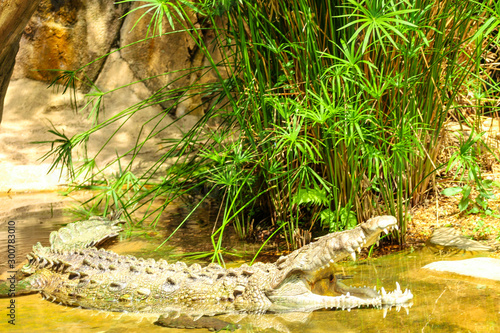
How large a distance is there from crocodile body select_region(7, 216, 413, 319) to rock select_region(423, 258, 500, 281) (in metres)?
0.57

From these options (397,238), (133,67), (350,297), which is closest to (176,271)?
(350,297)

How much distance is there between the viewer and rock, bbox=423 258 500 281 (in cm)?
296

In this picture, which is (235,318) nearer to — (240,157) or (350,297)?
(350,297)

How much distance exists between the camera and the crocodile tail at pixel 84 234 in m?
3.98

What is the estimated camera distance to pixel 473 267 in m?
3.06

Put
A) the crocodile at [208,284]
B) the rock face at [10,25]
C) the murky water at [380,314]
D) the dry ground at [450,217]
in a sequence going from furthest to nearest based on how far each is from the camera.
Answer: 1. the dry ground at [450,217]
2. the rock face at [10,25]
3. the crocodile at [208,284]
4. the murky water at [380,314]

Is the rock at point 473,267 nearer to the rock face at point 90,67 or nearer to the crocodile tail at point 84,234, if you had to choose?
the crocodile tail at point 84,234

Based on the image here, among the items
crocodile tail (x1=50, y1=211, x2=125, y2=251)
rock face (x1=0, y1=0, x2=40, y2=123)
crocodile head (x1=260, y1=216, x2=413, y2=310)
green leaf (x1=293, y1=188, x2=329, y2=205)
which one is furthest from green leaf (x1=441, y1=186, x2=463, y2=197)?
rock face (x1=0, y1=0, x2=40, y2=123)

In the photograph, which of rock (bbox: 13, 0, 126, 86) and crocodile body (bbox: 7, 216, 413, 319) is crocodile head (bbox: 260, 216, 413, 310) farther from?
rock (bbox: 13, 0, 126, 86)

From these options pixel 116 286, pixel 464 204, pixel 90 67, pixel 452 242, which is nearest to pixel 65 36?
pixel 90 67

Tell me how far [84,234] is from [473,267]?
2975 millimetres

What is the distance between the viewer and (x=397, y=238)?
3.68 meters

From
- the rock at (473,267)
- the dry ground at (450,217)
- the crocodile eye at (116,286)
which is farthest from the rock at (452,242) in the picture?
the crocodile eye at (116,286)

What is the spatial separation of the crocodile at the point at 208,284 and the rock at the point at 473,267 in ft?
1.93
